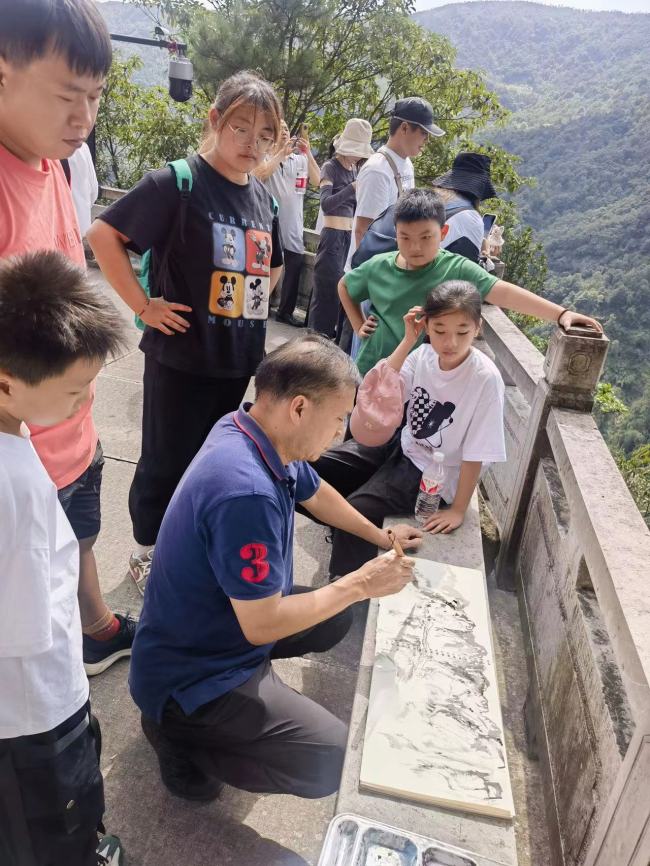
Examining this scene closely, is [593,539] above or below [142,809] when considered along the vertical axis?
above

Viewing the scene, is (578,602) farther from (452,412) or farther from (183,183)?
(183,183)

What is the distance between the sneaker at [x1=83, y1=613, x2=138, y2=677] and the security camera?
8.54 m

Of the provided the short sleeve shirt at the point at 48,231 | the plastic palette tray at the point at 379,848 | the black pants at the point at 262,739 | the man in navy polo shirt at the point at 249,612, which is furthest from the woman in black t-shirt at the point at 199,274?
the plastic palette tray at the point at 379,848

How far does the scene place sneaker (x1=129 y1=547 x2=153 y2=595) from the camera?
9.42 ft

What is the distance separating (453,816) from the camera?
5.20ft

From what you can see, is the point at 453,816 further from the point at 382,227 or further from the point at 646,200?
the point at 646,200

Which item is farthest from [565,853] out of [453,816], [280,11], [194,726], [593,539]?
[280,11]

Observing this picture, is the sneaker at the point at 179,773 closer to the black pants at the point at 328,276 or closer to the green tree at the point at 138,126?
the black pants at the point at 328,276

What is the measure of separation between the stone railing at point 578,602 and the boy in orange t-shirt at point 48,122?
1474mm

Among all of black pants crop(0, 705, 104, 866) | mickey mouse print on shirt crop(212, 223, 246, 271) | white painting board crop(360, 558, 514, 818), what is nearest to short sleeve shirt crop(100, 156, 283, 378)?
mickey mouse print on shirt crop(212, 223, 246, 271)

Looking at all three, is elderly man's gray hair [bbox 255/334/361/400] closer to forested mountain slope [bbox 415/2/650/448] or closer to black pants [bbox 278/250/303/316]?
black pants [bbox 278/250/303/316]

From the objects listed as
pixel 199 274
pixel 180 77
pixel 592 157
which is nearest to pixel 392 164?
pixel 199 274

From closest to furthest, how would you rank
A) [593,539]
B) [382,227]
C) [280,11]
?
[593,539] → [382,227] → [280,11]

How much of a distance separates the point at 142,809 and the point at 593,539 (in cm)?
157
